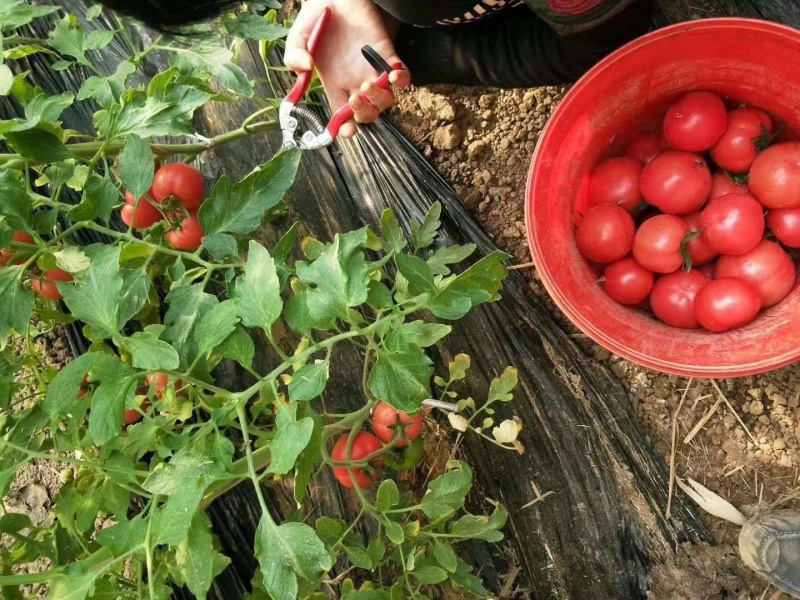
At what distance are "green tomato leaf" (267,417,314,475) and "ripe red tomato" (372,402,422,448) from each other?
0.37 metres

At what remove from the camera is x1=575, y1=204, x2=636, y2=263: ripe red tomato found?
3.89 ft

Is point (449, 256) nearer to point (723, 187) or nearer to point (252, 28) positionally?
point (252, 28)

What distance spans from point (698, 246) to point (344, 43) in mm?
800

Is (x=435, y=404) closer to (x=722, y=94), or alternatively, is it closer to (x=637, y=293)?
(x=637, y=293)

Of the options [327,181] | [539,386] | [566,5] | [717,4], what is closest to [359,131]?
[327,181]

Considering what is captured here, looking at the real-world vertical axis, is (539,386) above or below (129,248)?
below

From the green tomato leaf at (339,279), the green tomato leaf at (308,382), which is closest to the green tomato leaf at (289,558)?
the green tomato leaf at (308,382)

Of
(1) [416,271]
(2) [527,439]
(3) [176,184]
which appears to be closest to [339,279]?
(1) [416,271]

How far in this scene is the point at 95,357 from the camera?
0.81m

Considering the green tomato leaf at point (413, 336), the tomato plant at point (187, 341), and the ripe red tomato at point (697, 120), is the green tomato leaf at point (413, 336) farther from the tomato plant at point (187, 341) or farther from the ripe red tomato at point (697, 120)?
the ripe red tomato at point (697, 120)

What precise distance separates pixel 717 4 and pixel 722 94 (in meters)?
0.21

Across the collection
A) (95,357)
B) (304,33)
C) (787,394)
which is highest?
(304,33)

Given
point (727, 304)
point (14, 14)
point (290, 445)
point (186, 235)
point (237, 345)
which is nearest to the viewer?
point (290, 445)

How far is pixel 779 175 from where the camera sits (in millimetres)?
1119
